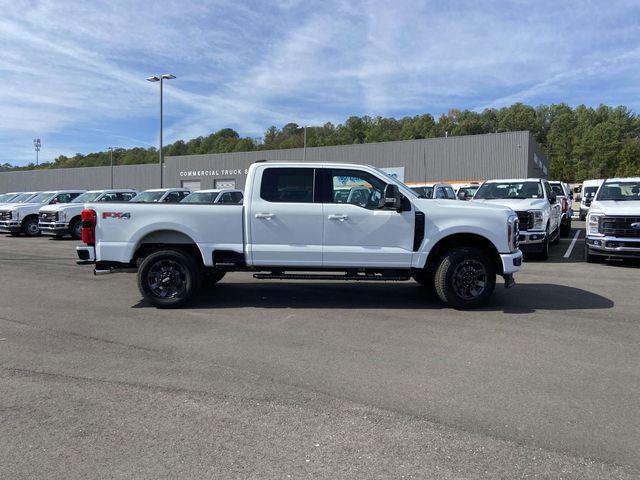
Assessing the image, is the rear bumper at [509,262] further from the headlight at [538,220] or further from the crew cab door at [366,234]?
the headlight at [538,220]

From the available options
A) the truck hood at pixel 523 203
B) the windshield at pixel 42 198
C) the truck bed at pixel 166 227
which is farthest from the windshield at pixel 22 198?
the truck hood at pixel 523 203

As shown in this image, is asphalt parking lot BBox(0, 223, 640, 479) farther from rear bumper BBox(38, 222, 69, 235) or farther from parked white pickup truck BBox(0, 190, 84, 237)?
parked white pickup truck BBox(0, 190, 84, 237)

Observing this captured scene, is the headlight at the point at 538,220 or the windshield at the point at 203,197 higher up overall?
the windshield at the point at 203,197

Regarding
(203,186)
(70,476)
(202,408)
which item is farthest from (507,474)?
(203,186)

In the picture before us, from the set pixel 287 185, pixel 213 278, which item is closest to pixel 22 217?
pixel 213 278

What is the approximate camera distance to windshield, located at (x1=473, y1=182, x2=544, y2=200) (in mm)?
Result: 13688

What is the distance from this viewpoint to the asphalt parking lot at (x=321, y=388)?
128 inches

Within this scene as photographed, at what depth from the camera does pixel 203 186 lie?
2488 inches

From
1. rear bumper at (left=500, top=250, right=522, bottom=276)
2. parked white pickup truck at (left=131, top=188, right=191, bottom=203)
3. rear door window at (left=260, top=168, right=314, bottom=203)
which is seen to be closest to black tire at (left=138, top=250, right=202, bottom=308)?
rear door window at (left=260, top=168, right=314, bottom=203)

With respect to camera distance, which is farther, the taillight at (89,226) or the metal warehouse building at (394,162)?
the metal warehouse building at (394,162)

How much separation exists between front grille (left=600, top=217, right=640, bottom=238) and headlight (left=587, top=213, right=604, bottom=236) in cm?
8

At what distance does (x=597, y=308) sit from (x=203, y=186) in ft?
195

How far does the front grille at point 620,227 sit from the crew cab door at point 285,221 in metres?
7.58

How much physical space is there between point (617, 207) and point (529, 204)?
6.12 feet
